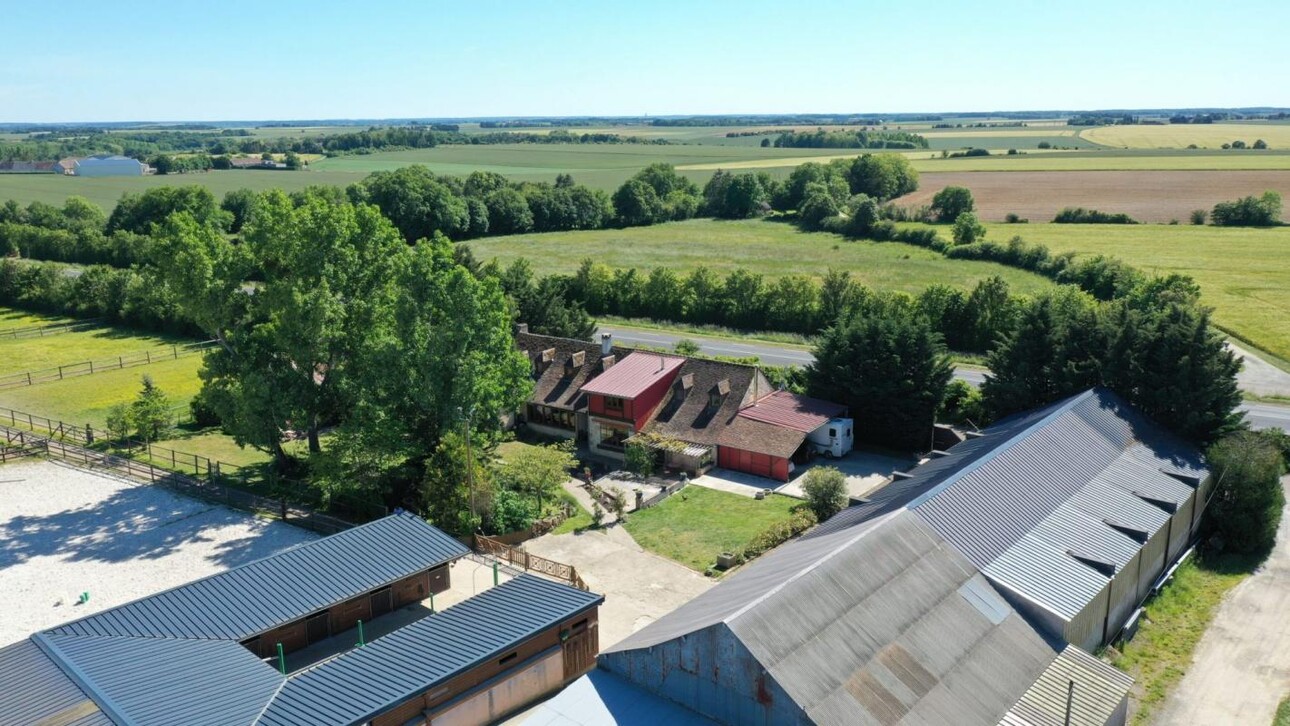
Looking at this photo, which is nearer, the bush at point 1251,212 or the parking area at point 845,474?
the parking area at point 845,474

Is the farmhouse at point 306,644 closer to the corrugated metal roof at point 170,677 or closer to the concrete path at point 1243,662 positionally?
the corrugated metal roof at point 170,677

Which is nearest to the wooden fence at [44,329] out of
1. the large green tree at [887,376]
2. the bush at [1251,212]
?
the large green tree at [887,376]

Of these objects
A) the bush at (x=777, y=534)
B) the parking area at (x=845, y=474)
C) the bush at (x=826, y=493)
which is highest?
the bush at (x=826, y=493)

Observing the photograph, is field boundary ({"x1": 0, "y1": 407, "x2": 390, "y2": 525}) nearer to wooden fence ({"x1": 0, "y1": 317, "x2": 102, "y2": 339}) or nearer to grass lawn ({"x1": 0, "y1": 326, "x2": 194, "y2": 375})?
grass lawn ({"x1": 0, "y1": 326, "x2": 194, "y2": 375})

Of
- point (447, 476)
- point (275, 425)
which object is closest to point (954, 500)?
point (447, 476)

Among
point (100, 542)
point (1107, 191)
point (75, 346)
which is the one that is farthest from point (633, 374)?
point (1107, 191)

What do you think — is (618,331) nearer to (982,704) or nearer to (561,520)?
(561,520)
